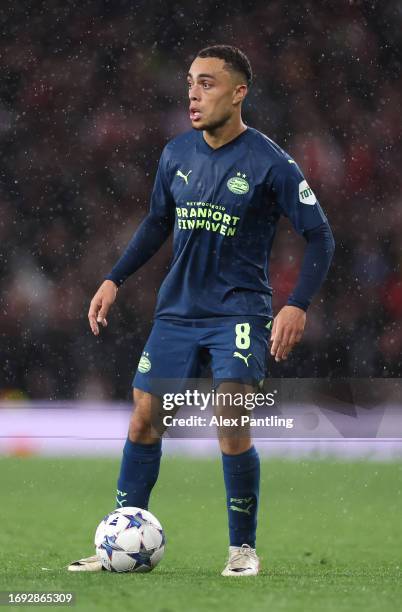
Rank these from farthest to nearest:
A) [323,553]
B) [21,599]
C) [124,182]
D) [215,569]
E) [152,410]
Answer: [124,182], [323,553], [215,569], [152,410], [21,599]

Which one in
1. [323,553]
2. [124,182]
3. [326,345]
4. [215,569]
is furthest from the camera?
[124,182]

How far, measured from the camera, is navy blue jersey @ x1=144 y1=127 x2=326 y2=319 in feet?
13.6

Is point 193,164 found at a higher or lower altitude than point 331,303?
higher

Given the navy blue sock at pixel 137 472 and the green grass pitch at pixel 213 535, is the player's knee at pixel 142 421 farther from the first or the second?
the green grass pitch at pixel 213 535

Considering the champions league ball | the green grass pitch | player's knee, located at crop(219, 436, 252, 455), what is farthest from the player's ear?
the green grass pitch

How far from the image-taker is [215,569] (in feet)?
14.9

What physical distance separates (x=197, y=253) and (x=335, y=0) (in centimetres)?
792

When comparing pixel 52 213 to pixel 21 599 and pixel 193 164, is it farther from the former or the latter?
pixel 21 599

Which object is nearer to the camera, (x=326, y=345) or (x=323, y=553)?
(x=323, y=553)

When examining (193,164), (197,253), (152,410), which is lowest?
(152,410)

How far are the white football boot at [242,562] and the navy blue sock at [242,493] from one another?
27 mm

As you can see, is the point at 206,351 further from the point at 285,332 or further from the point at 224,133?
the point at 224,133

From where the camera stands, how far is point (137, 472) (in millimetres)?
4195

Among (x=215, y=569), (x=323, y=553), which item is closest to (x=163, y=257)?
(x=323, y=553)
